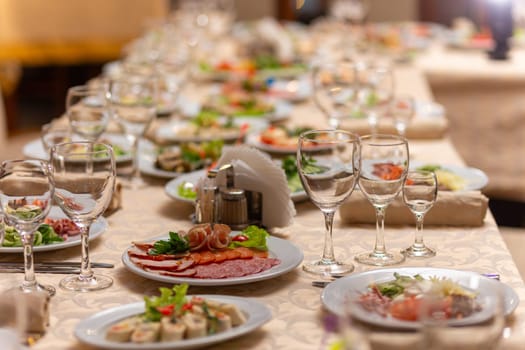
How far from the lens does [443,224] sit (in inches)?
71.9

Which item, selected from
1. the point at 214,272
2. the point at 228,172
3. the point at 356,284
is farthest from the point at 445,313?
the point at 228,172

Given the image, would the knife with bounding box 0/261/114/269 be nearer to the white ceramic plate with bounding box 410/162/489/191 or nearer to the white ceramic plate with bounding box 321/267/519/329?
the white ceramic plate with bounding box 321/267/519/329

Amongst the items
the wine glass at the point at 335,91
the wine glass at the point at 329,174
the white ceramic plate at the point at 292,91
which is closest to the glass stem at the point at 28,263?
the wine glass at the point at 329,174

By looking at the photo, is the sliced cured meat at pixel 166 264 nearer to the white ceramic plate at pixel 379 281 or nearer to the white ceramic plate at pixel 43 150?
the white ceramic plate at pixel 379 281

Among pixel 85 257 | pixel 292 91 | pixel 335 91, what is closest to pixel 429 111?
pixel 335 91

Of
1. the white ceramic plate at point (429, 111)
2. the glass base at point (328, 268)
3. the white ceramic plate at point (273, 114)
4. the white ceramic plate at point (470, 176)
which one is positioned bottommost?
the glass base at point (328, 268)

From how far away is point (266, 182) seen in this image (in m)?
1.78

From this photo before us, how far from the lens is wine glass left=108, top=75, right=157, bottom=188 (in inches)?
88.4

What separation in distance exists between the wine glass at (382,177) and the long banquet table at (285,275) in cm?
4

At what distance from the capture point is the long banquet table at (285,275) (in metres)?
1.26

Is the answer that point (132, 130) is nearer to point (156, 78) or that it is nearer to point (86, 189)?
point (156, 78)

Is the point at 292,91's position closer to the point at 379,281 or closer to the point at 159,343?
the point at 379,281

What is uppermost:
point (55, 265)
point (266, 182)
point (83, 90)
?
point (83, 90)

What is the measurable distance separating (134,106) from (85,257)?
0.84 m
